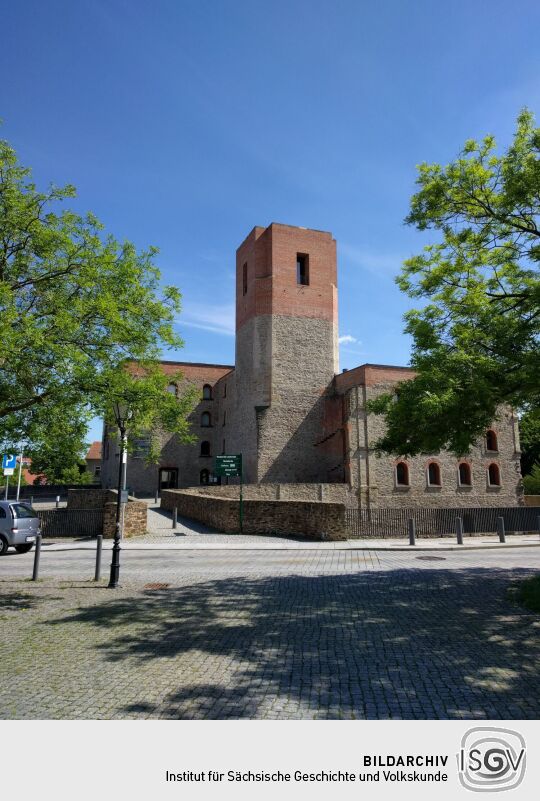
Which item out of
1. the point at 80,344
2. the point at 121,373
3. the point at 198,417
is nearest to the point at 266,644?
A: the point at 121,373

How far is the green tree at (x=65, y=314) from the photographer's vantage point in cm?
873

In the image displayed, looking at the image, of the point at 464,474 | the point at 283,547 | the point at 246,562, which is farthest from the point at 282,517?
the point at 464,474

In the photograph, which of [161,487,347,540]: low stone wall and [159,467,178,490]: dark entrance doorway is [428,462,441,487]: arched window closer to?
[161,487,347,540]: low stone wall

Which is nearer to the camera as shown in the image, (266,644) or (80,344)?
(266,644)

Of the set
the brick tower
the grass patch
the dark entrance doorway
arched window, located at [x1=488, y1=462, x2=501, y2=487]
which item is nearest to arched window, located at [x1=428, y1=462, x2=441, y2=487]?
arched window, located at [x1=488, y1=462, x2=501, y2=487]

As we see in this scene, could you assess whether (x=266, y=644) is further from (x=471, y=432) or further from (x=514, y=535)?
(x=514, y=535)

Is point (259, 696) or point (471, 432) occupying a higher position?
point (471, 432)

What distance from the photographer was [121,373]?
9312mm

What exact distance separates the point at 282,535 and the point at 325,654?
15.0 meters

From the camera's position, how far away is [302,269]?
37.8m

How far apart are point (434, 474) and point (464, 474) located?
250 cm

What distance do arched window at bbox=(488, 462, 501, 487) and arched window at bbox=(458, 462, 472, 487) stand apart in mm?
1778

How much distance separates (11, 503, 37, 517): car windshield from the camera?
15.9 m

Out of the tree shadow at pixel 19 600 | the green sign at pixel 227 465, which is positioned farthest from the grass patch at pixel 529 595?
the green sign at pixel 227 465
